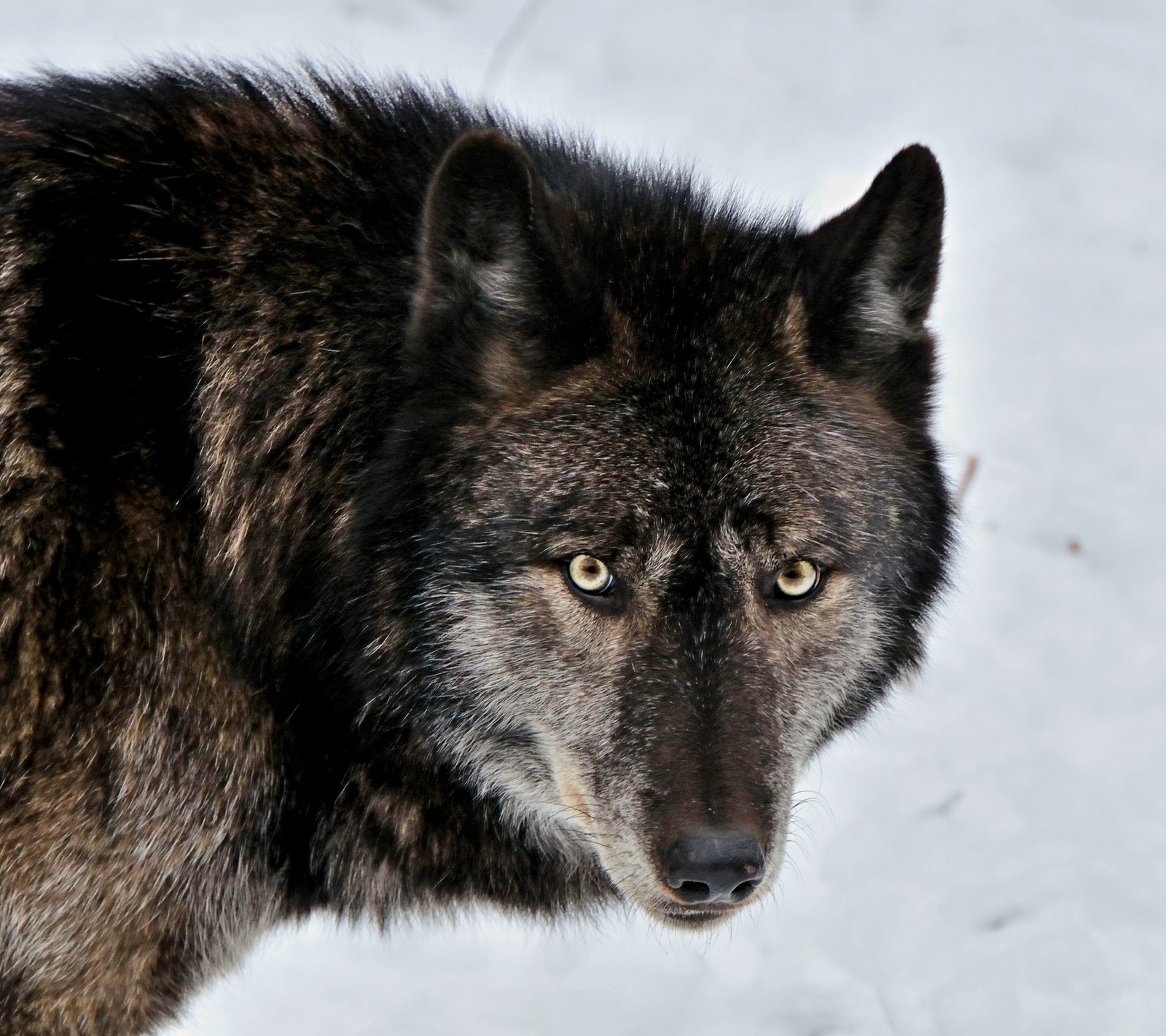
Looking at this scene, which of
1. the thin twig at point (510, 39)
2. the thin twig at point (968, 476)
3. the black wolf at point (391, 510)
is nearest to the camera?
the black wolf at point (391, 510)

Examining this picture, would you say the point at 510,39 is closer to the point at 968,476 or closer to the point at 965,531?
the point at 968,476

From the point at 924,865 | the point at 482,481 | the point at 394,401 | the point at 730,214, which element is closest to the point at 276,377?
the point at 394,401

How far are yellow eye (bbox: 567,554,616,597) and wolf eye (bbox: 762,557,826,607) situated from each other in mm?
336

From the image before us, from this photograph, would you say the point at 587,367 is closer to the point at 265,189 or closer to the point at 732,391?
the point at 732,391

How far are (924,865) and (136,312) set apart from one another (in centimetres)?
311

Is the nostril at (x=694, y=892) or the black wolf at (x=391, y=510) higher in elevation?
the black wolf at (x=391, y=510)

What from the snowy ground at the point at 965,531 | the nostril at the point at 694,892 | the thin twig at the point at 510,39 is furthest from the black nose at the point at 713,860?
the thin twig at the point at 510,39

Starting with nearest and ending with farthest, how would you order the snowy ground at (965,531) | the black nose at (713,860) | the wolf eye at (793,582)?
the black nose at (713,860) → the wolf eye at (793,582) → the snowy ground at (965,531)

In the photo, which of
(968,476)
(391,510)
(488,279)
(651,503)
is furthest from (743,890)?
(968,476)

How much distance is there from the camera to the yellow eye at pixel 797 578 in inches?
125

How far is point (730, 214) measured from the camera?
3.53 metres

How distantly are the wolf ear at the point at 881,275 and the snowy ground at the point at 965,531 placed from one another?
112cm

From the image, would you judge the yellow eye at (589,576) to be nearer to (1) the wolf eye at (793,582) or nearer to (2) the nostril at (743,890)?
(1) the wolf eye at (793,582)

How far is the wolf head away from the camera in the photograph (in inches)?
121
